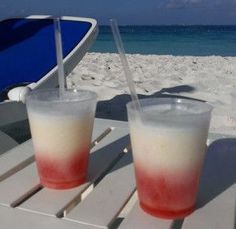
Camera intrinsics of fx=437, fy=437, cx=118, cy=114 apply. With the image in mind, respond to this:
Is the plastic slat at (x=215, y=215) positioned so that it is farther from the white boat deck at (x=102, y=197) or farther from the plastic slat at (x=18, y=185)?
the plastic slat at (x=18, y=185)

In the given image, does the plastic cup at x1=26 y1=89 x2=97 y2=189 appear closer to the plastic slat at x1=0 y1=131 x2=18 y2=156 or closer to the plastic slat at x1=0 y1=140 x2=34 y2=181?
the plastic slat at x1=0 y1=140 x2=34 y2=181

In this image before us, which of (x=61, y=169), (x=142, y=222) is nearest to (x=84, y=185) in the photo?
(x=61, y=169)

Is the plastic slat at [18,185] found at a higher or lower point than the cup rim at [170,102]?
lower

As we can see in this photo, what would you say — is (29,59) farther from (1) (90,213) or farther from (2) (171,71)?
(2) (171,71)

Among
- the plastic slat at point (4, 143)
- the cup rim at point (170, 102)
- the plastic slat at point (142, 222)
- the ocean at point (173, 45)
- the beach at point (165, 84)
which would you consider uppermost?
the cup rim at point (170, 102)

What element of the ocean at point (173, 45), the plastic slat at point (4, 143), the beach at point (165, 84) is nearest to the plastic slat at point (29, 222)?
the plastic slat at point (4, 143)

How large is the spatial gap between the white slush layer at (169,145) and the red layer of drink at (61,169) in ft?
0.48

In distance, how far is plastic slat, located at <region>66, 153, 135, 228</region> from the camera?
2.26 ft

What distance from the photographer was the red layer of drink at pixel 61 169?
0.78 metres

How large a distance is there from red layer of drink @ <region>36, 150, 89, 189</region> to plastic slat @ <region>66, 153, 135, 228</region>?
47 millimetres

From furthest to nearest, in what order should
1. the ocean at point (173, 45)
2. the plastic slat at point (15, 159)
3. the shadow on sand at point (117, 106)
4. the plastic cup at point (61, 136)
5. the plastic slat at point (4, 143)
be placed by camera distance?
1. the ocean at point (173, 45)
2. the shadow on sand at point (117, 106)
3. the plastic slat at point (4, 143)
4. the plastic slat at point (15, 159)
5. the plastic cup at point (61, 136)

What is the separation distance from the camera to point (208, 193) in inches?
30.5

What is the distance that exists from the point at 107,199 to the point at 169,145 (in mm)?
167

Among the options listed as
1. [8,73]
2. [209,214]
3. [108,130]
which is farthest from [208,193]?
[8,73]
